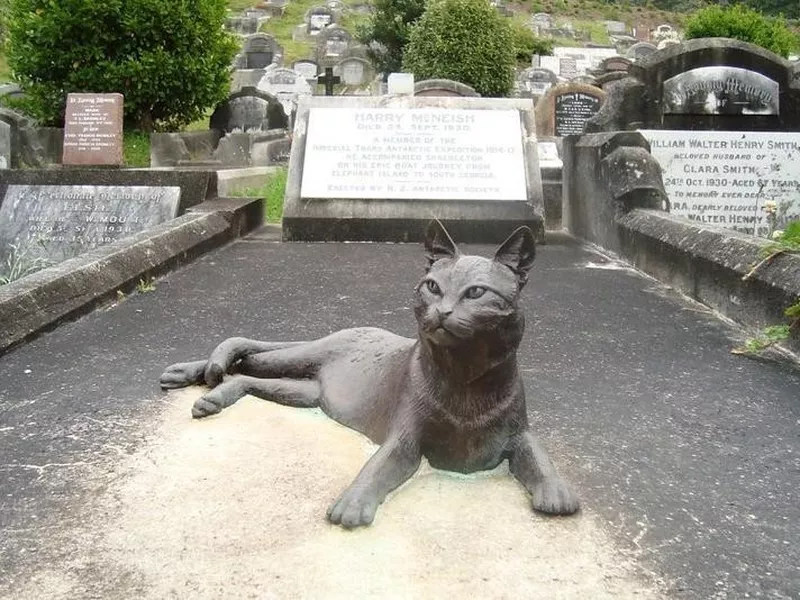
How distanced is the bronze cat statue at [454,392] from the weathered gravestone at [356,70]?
1087 inches

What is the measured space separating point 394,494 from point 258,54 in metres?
33.6

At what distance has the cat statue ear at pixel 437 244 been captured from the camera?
6.92ft

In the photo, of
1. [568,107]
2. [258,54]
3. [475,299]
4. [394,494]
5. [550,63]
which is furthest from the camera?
[258,54]

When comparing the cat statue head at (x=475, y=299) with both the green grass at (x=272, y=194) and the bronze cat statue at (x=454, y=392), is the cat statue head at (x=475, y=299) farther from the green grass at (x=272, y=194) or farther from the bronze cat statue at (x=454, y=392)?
the green grass at (x=272, y=194)

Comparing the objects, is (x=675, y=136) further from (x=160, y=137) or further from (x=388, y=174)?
(x=160, y=137)

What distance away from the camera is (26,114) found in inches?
518

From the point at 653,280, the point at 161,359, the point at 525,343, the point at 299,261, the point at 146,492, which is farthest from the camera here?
the point at 299,261

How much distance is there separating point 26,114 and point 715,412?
13397 millimetres

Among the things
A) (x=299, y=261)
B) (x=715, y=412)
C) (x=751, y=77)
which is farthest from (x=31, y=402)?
(x=751, y=77)

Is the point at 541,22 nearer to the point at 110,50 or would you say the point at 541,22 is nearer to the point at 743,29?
the point at 743,29

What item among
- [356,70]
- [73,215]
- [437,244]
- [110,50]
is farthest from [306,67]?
[437,244]

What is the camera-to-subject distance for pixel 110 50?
12.3 meters

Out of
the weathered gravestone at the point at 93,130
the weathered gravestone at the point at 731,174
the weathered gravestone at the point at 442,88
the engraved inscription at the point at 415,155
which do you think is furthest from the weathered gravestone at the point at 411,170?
the weathered gravestone at the point at 442,88

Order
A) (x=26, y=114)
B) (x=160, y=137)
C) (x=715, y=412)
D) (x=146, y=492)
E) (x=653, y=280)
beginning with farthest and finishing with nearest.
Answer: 1. (x=26, y=114)
2. (x=160, y=137)
3. (x=653, y=280)
4. (x=715, y=412)
5. (x=146, y=492)
